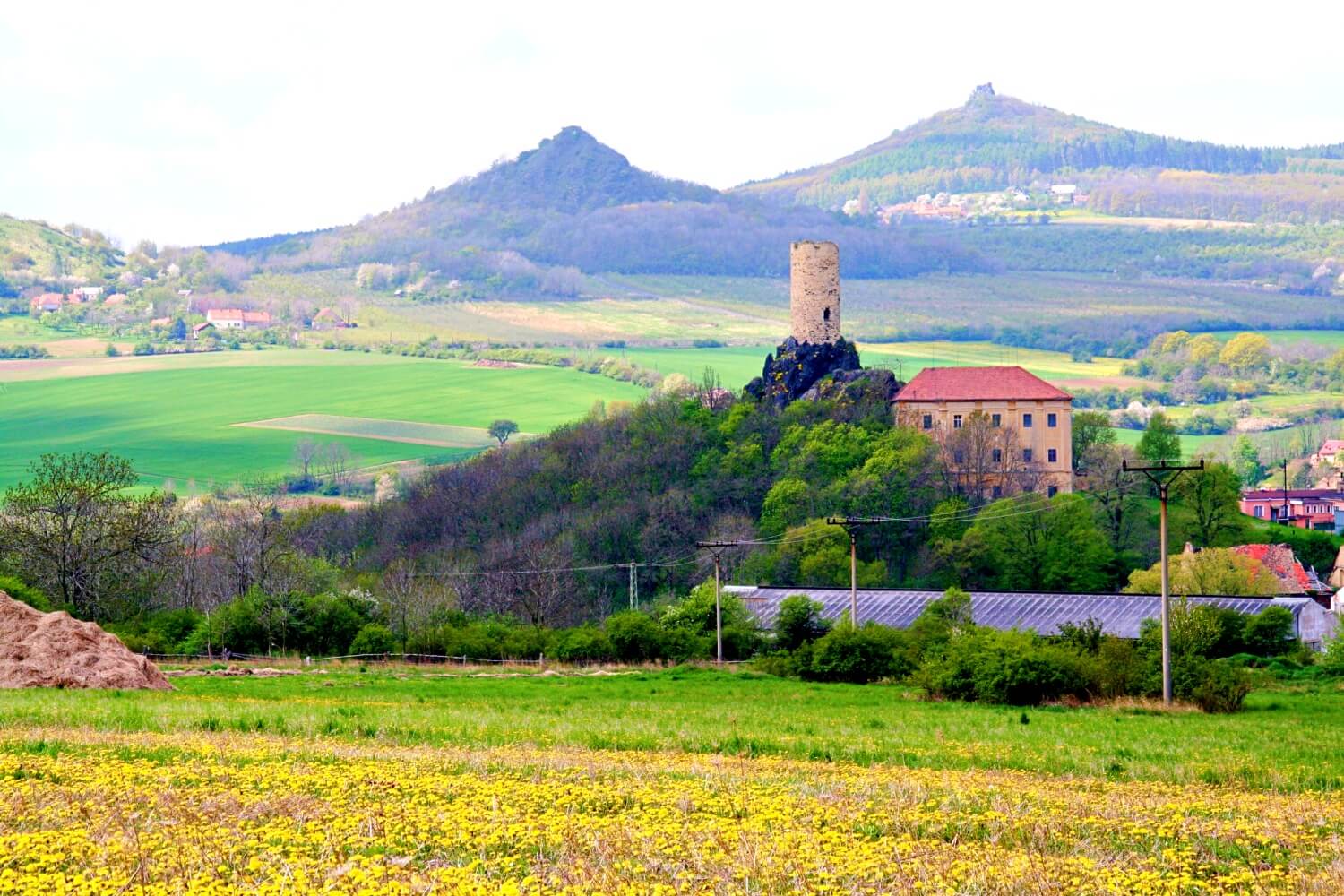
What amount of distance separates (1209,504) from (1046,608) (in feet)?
101

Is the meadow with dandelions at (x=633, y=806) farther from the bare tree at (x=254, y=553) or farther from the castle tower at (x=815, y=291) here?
the castle tower at (x=815, y=291)

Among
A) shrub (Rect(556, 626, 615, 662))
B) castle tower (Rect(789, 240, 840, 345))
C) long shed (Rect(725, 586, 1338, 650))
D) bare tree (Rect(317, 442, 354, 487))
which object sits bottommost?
bare tree (Rect(317, 442, 354, 487))

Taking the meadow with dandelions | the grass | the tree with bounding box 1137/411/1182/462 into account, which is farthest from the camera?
the tree with bounding box 1137/411/1182/462

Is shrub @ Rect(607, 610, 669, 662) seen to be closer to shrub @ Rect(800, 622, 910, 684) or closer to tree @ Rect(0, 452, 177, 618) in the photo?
shrub @ Rect(800, 622, 910, 684)

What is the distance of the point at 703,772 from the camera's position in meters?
23.5

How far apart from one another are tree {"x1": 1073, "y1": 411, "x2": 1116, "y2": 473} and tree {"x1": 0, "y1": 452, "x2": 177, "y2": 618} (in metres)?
55.8

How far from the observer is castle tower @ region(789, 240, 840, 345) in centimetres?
10856

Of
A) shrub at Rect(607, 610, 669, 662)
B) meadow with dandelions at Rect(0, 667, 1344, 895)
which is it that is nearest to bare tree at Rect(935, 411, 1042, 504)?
shrub at Rect(607, 610, 669, 662)

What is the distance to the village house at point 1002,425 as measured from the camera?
340 feet

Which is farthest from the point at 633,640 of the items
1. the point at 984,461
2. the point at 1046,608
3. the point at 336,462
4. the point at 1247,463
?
the point at 1247,463

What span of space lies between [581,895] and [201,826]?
465 cm

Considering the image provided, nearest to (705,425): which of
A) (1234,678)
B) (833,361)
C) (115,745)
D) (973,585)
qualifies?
(833,361)

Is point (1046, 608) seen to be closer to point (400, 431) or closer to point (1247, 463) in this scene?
Result: point (1247, 463)

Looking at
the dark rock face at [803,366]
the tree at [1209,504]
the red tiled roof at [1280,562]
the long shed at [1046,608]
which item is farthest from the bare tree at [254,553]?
the tree at [1209,504]
